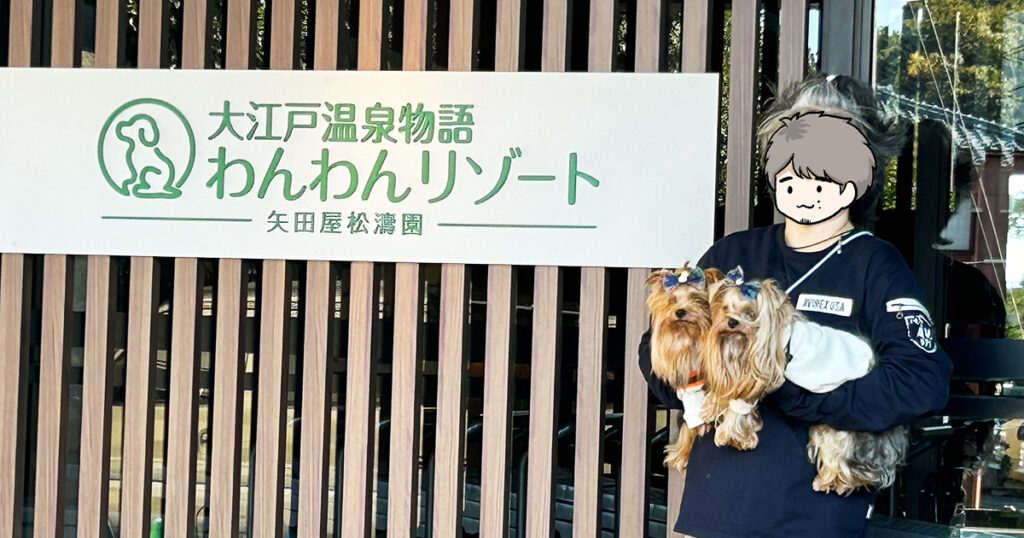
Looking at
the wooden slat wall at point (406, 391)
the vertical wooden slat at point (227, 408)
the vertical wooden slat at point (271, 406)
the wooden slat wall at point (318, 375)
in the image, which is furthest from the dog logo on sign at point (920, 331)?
the vertical wooden slat at point (227, 408)

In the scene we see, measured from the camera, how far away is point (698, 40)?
3.01 m

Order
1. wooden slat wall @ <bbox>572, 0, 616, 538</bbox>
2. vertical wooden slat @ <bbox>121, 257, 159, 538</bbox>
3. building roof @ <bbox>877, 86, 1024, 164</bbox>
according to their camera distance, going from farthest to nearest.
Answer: vertical wooden slat @ <bbox>121, 257, 159, 538</bbox>
building roof @ <bbox>877, 86, 1024, 164</bbox>
wooden slat wall @ <bbox>572, 0, 616, 538</bbox>

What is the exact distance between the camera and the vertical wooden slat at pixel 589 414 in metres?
3.04

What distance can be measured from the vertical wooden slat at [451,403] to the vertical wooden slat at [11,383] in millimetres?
1286

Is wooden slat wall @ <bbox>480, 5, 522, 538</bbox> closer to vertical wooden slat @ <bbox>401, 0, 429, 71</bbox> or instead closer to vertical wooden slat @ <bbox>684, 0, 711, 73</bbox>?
vertical wooden slat @ <bbox>401, 0, 429, 71</bbox>

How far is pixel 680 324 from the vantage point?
210 centimetres

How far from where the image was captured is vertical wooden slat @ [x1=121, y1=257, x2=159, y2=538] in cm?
326

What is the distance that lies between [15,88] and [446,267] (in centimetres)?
138

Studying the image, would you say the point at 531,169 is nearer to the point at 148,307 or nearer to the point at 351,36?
the point at 148,307

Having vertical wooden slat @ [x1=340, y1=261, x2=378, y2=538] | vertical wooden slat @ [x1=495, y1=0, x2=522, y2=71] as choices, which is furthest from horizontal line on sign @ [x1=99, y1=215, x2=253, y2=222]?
vertical wooden slat @ [x1=495, y1=0, x2=522, y2=71]

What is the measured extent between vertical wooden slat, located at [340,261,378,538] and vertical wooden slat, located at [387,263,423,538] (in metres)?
0.07

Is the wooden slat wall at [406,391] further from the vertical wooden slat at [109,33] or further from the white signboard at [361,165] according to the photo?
the vertical wooden slat at [109,33]

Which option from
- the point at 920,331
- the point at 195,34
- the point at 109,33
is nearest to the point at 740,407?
the point at 920,331

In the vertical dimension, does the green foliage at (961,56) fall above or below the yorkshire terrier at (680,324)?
above
